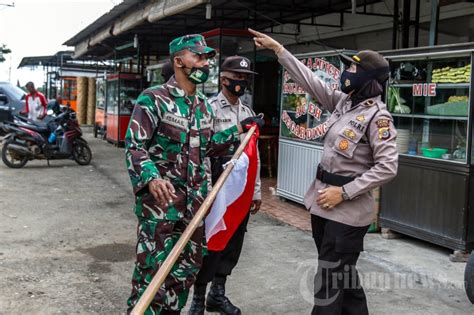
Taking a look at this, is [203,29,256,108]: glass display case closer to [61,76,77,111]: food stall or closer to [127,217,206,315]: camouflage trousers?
[127,217,206,315]: camouflage trousers

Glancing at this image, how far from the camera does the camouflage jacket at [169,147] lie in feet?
9.65

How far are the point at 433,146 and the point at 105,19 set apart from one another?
1054 centimetres

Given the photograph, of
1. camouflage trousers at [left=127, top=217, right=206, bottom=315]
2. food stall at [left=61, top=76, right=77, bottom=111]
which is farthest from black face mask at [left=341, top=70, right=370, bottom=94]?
food stall at [left=61, top=76, right=77, bottom=111]

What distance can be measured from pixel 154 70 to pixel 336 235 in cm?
1137

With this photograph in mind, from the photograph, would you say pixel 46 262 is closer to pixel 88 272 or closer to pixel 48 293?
pixel 88 272

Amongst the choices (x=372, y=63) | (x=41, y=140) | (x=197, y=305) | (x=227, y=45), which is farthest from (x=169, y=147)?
(x=41, y=140)

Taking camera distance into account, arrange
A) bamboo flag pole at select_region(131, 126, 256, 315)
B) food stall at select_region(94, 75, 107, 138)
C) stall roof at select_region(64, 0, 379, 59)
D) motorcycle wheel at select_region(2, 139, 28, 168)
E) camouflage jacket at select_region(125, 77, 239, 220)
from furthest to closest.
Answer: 1. food stall at select_region(94, 75, 107, 138)
2. motorcycle wheel at select_region(2, 139, 28, 168)
3. stall roof at select_region(64, 0, 379, 59)
4. camouflage jacket at select_region(125, 77, 239, 220)
5. bamboo flag pole at select_region(131, 126, 256, 315)

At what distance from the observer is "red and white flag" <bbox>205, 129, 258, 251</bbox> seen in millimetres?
3650

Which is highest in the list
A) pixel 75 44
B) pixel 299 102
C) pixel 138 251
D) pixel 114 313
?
pixel 75 44

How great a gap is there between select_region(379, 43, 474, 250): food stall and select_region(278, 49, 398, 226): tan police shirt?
2579mm

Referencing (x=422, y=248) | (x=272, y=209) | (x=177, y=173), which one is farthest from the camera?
(x=272, y=209)

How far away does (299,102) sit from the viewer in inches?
312

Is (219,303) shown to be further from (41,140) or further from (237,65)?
(41,140)

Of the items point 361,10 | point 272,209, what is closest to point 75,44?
point 361,10
